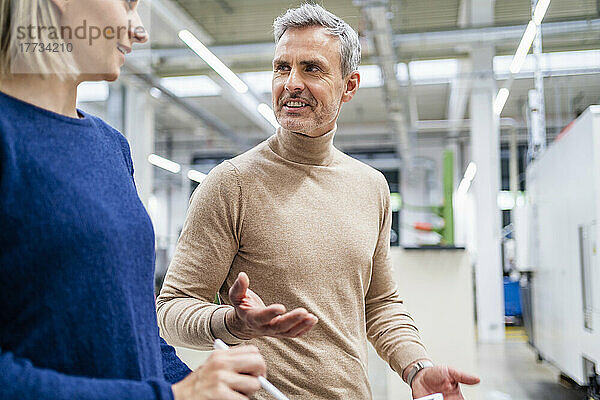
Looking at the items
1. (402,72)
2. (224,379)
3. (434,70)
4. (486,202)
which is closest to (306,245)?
(224,379)

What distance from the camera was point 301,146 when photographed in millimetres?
1545

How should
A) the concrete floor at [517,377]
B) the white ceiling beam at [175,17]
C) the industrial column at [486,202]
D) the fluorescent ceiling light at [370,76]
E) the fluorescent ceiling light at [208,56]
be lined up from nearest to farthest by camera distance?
the concrete floor at [517,377] → the fluorescent ceiling light at [208,56] → the white ceiling beam at [175,17] → the industrial column at [486,202] → the fluorescent ceiling light at [370,76]

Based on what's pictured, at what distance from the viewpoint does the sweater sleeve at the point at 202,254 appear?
4.21 ft

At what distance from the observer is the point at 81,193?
0.79m

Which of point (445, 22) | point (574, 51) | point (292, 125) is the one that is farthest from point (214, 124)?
point (292, 125)

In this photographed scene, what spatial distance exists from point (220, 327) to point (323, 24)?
2.52 ft

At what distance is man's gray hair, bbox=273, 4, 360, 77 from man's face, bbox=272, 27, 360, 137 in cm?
1

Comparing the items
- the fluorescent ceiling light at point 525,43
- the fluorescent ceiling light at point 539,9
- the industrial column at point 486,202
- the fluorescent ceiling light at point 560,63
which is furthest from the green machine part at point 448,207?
the fluorescent ceiling light at point 560,63

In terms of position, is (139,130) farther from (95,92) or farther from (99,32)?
(99,32)

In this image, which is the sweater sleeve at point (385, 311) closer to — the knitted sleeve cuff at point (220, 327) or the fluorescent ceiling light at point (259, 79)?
the knitted sleeve cuff at point (220, 327)

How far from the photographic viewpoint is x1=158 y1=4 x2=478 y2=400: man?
4.45 feet

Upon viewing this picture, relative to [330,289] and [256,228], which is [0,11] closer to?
[256,228]

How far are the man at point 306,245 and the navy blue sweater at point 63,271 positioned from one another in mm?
422

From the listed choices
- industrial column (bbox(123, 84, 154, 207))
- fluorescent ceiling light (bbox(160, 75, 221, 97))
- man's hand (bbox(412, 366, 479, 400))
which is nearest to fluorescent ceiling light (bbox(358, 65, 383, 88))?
fluorescent ceiling light (bbox(160, 75, 221, 97))
